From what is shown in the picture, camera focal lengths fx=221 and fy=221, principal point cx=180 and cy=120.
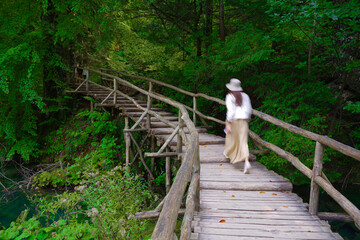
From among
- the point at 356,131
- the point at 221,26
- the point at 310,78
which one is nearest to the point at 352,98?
the point at 356,131

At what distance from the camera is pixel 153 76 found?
1195 cm

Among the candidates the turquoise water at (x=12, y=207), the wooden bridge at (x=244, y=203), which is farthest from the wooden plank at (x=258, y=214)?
the turquoise water at (x=12, y=207)

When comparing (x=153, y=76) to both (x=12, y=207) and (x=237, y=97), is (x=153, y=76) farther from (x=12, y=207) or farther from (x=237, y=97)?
(x=12, y=207)

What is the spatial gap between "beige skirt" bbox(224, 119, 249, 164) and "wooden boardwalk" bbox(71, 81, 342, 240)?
0.31 meters

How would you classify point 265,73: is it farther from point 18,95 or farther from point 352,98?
point 18,95

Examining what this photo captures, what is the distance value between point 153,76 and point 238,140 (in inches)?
323

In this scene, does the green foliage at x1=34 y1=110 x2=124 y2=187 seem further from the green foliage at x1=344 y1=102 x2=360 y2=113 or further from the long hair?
the green foliage at x1=344 y1=102 x2=360 y2=113

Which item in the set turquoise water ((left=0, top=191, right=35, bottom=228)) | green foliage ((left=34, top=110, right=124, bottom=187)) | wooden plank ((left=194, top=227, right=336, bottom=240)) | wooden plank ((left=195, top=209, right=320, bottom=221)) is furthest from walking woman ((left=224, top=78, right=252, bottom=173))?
turquoise water ((left=0, top=191, right=35, bottom=228))

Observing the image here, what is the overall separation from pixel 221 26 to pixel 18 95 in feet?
31.6

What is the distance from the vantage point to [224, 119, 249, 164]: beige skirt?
4.57 meters

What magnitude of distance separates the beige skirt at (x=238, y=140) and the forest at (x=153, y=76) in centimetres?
256

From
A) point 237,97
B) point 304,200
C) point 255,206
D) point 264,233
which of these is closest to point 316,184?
Result: point 255,206

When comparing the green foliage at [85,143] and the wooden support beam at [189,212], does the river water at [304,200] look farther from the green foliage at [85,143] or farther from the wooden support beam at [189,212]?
the wooden support beam at [189,212]

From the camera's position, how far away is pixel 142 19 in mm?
11305
